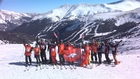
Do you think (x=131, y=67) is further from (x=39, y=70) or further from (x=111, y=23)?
(x=111, y=23)

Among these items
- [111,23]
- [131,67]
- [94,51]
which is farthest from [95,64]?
[111,23]

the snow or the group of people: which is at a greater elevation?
the group of people

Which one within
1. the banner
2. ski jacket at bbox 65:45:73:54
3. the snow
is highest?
ski jacket at bbox 65:45:73:54

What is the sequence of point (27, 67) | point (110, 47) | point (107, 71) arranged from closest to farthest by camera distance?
1. point (107, 71)
2. point (27, 67)
3. point (110, 47)

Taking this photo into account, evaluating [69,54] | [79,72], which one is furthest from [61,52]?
[79,72]

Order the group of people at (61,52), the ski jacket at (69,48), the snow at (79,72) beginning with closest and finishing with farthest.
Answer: the snow at (79,72) < the group of people at (61,52) < the ski jacket at (69,48)

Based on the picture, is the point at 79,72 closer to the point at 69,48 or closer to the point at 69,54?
the point at 69,54

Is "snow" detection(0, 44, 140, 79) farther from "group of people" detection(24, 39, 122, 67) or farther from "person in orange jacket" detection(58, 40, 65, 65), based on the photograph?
"person in orange jacket" detection(58, 40, 65, 65)

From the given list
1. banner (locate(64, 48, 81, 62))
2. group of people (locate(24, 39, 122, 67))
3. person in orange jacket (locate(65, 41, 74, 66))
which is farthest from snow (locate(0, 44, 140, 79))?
banner (locate(64, 48, 81, 62))

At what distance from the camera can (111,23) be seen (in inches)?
6934

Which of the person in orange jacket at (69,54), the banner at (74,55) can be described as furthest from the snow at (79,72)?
the banner at (74,55)

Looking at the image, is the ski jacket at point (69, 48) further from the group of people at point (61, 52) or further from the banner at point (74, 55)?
the banner at point (74, 55)

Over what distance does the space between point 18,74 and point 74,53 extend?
5.66m

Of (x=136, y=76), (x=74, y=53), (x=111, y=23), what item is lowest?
(x=136, y=76)
